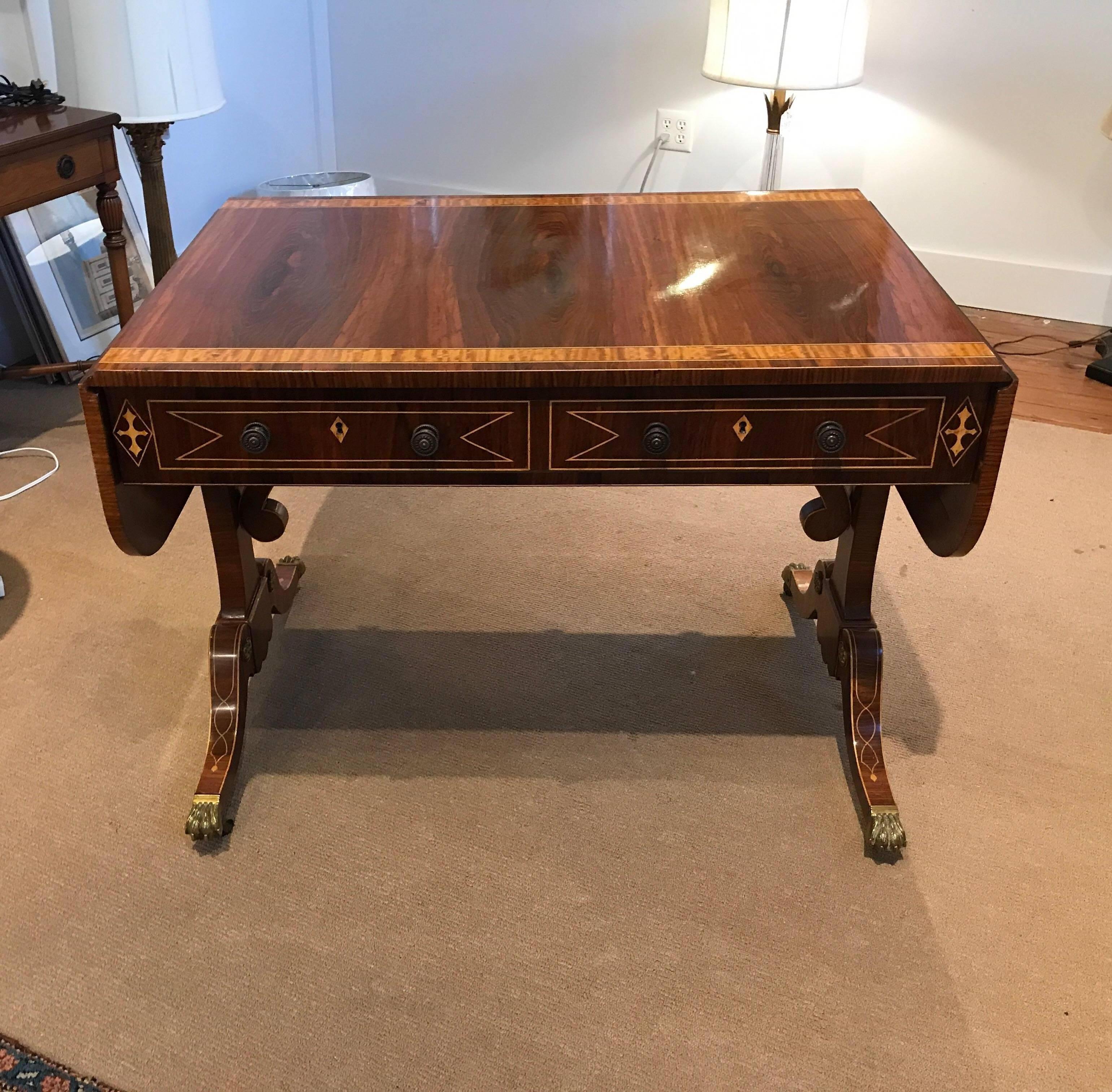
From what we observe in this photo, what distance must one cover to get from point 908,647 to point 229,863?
1.18 m

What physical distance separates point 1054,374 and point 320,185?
2231 mm

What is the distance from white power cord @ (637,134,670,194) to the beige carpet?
158 cm

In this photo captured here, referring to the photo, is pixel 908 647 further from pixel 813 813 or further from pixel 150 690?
pixel 150 690

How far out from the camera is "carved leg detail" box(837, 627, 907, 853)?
5.03ft

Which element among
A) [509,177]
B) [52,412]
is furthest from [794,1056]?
[509,177]

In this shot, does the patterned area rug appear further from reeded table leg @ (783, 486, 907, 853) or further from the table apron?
reeded table leg @ (783, 486, 907, 853)

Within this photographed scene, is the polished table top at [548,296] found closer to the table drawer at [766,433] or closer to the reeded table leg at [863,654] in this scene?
the table drawer at [766,433]

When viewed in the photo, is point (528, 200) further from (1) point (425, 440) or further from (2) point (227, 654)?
(2) point (227, 654)

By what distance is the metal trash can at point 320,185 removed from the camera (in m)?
3.15

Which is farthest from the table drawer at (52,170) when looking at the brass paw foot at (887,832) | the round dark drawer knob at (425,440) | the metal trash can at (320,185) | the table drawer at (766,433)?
the brass paw foot at (887,832)

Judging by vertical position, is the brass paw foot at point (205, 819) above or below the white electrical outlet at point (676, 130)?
below

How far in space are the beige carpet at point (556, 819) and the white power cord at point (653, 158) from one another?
5.19 ft

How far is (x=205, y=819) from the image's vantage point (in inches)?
58.1

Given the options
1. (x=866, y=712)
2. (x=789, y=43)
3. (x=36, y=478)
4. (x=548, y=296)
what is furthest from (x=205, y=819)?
(x=789, y=43)
